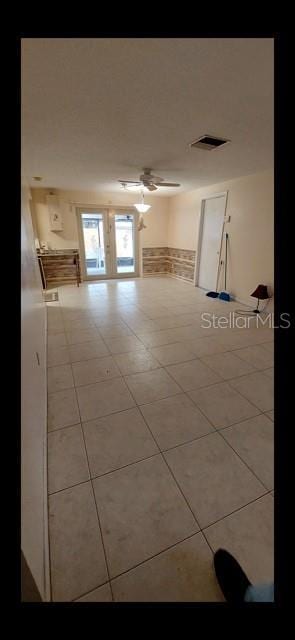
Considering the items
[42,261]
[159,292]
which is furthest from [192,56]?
[42,261]

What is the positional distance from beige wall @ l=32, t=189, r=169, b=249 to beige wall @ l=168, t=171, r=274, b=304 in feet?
5.53

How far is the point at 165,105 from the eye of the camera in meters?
1.87

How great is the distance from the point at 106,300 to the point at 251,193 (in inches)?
130

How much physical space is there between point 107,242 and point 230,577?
21.4 ft

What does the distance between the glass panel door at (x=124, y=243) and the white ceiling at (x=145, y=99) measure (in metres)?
3.16

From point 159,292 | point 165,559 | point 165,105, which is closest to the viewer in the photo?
point 165,559

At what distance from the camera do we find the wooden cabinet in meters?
5.96

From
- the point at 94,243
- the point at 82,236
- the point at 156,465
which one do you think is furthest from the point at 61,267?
the point at 156,465

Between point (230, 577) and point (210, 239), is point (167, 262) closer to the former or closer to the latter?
point (210, 239)

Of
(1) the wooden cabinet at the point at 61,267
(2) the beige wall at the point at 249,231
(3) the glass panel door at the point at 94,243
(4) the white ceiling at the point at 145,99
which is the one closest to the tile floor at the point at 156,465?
(2) the beige wall at the point at 249,231

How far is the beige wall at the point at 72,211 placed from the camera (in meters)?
5.59

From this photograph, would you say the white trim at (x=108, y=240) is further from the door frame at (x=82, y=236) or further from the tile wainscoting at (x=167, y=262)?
the tile wainscoting at (x=167, y=262)
